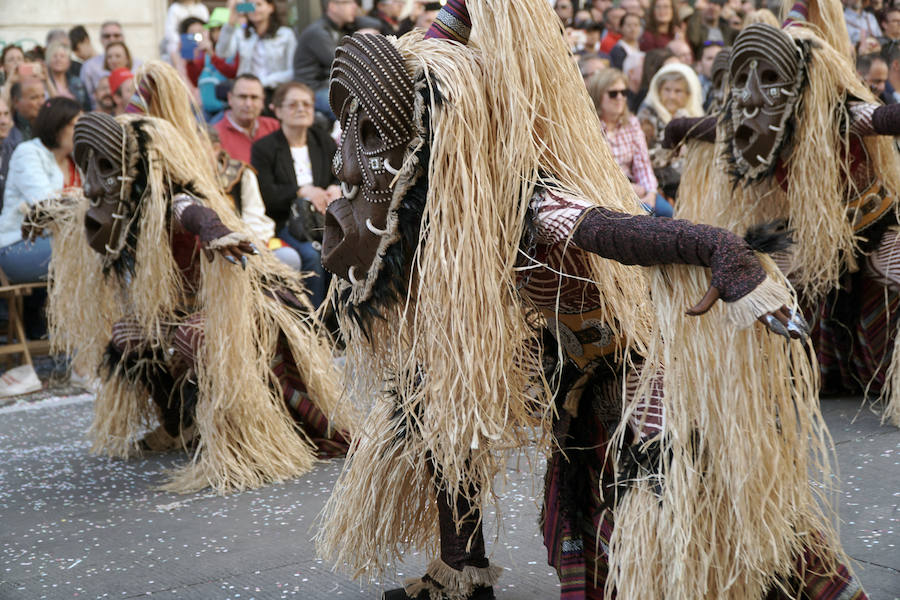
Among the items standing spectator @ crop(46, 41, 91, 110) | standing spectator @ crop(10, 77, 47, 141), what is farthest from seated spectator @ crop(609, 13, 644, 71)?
standing spectator @ crop(10, 77, 47, 141)

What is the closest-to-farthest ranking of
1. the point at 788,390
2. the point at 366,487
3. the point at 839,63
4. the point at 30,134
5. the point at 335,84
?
the point at 788,390
the point at 335,84
the point at 366,487
the point at 839,63
the point at 30,134

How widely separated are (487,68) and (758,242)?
2.15ft

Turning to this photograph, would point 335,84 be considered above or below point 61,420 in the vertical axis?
above

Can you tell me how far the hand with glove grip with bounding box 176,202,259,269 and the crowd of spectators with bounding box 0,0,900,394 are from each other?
875mm

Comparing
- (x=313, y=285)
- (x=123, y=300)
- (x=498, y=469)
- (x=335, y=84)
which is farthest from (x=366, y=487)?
(x=313, y=285)

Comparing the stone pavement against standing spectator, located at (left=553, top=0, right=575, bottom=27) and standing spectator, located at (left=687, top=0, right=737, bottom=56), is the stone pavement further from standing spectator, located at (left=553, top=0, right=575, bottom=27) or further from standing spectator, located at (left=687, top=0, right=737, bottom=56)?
standing spectator, located at (left=687, top=0, right=737, bottom=56)

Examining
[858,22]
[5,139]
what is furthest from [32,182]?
[858,22]

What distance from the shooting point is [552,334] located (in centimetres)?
231

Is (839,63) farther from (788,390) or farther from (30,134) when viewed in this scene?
(30,134)

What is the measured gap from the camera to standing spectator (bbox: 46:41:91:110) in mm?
7602

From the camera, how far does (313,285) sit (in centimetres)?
586

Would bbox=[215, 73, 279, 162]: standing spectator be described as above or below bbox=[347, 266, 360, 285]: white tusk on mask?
above

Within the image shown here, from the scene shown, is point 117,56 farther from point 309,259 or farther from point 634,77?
point 634,77

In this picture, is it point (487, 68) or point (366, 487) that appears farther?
point (366, 487)
